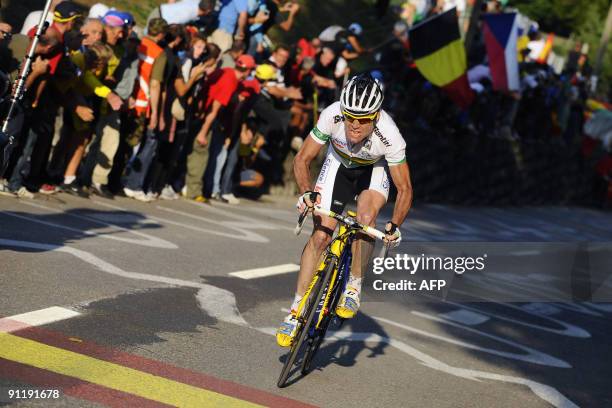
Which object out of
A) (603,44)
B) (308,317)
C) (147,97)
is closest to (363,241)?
(308,317)

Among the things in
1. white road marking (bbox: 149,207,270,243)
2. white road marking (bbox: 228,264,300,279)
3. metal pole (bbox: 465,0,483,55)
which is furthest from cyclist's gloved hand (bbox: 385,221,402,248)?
metal pole (bbox: 465,0,483,55)

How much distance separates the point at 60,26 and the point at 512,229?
1463 cm

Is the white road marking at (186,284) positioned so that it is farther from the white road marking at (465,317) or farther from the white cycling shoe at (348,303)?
the white road marking at (465,317)

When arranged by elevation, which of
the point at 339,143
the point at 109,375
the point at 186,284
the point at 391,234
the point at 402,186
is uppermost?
the point at 339,143

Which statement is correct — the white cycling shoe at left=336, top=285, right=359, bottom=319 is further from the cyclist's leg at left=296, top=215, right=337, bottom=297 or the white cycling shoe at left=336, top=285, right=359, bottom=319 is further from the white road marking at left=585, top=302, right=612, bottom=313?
the white road marking at left=585, top=302, right=612, bottom=313

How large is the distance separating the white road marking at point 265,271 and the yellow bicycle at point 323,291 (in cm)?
345

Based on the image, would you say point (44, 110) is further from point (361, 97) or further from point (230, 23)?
point (361, 97)

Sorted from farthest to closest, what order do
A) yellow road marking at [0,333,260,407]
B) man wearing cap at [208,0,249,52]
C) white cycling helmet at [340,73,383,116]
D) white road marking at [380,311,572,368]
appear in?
man wearing cap at [208,0,249,52] < white road marking at [380,311,572,368] < white cycling helmet at [340,73,383,116] < yellow road marking at [0,333,260,407]

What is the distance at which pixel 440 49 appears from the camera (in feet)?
72.7

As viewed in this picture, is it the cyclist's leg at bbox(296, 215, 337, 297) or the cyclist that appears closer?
the cyclist

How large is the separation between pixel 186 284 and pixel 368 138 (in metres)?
2.92

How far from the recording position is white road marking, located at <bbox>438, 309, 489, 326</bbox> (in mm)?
11695

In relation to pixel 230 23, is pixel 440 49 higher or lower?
higher

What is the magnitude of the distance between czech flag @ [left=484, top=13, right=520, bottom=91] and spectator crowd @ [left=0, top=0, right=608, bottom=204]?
2.23 metres
